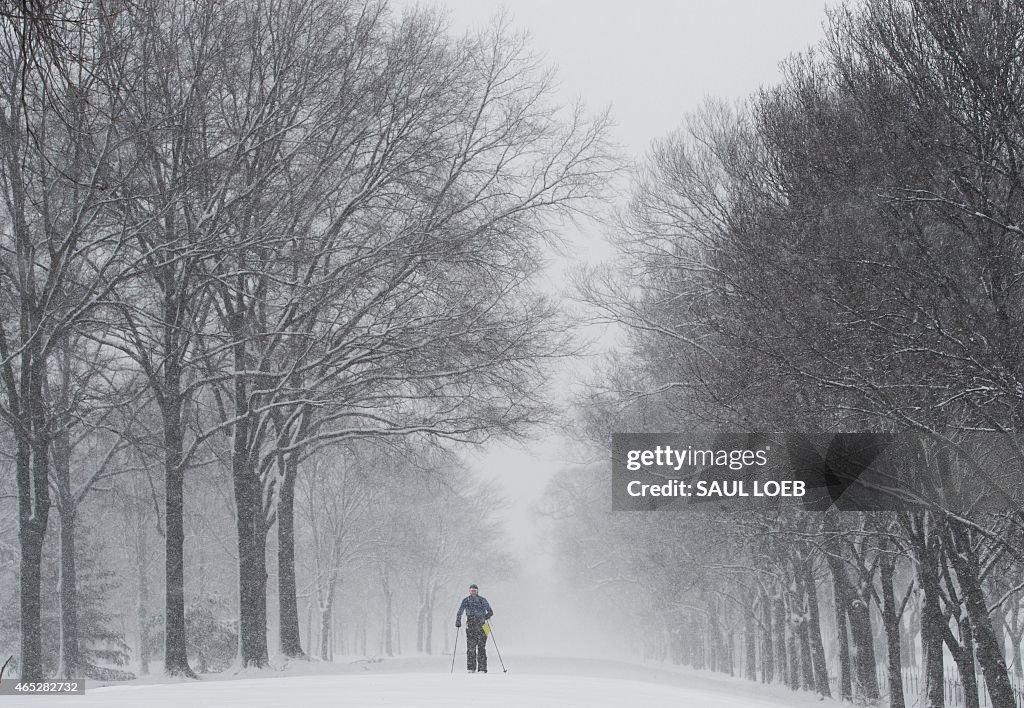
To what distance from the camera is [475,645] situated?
1794cm

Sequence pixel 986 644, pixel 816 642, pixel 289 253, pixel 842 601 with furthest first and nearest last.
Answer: pixel 816 642, pixel 842 601, pixel 289 253, pixel 986 644

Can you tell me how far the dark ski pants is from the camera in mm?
17745

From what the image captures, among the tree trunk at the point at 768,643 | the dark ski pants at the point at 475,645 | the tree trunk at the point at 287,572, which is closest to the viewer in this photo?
the dark ski pants at the point at 475,645

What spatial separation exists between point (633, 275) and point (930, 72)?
1089cm

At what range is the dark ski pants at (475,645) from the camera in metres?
17.7

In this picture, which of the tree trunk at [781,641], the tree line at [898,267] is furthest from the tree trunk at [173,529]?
the tree trunk at [781,641]

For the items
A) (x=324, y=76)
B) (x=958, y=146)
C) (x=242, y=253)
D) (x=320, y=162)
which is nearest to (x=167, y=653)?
(x=242, y=253)

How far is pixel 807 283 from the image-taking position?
40.2ft

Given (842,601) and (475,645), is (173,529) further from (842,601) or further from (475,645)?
(842,601)

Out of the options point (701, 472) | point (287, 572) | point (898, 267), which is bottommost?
point (287, 572)

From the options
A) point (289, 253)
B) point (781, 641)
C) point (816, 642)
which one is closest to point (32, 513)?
point (289, 253)

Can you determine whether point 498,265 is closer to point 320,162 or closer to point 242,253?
point 320,162

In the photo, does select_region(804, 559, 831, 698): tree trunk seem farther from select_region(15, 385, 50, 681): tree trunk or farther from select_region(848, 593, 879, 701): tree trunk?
select_region(15, 385, 50, 681): tree trunk

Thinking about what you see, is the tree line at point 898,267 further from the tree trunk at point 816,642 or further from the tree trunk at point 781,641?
the tree trunk at point 781,641
